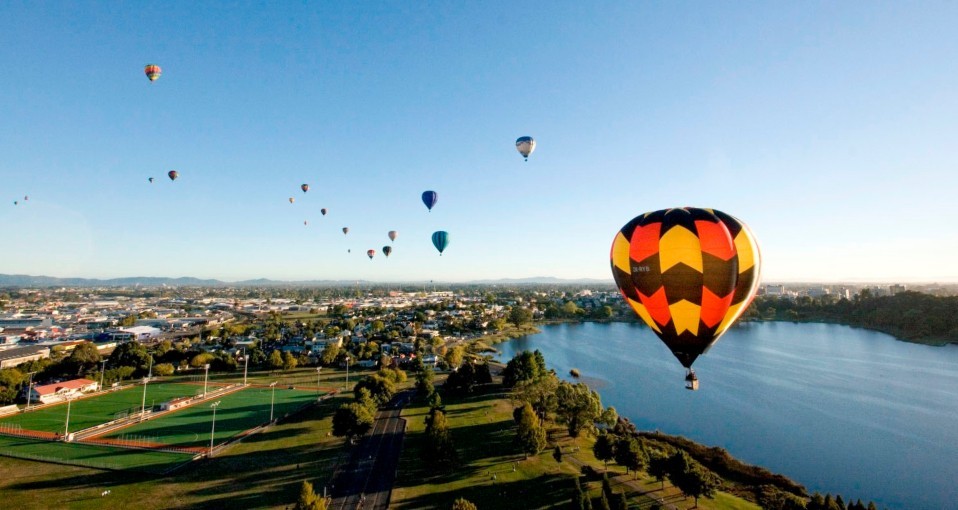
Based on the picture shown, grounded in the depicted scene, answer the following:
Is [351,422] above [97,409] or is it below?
above

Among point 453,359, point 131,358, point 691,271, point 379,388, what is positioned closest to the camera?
point 691,271

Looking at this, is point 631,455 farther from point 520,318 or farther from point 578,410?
point 520,318

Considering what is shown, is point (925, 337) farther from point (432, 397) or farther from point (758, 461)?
point (432, 397)

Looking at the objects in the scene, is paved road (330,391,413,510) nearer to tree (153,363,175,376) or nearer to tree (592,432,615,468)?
tree (592,432,615,468)

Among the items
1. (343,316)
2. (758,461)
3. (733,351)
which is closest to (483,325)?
(343,316)

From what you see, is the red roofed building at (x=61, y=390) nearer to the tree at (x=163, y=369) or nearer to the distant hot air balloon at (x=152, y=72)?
the tree at (x=163, y=369)

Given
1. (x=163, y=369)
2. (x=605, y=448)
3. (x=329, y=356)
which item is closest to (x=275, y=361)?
(x=329, y=356)
